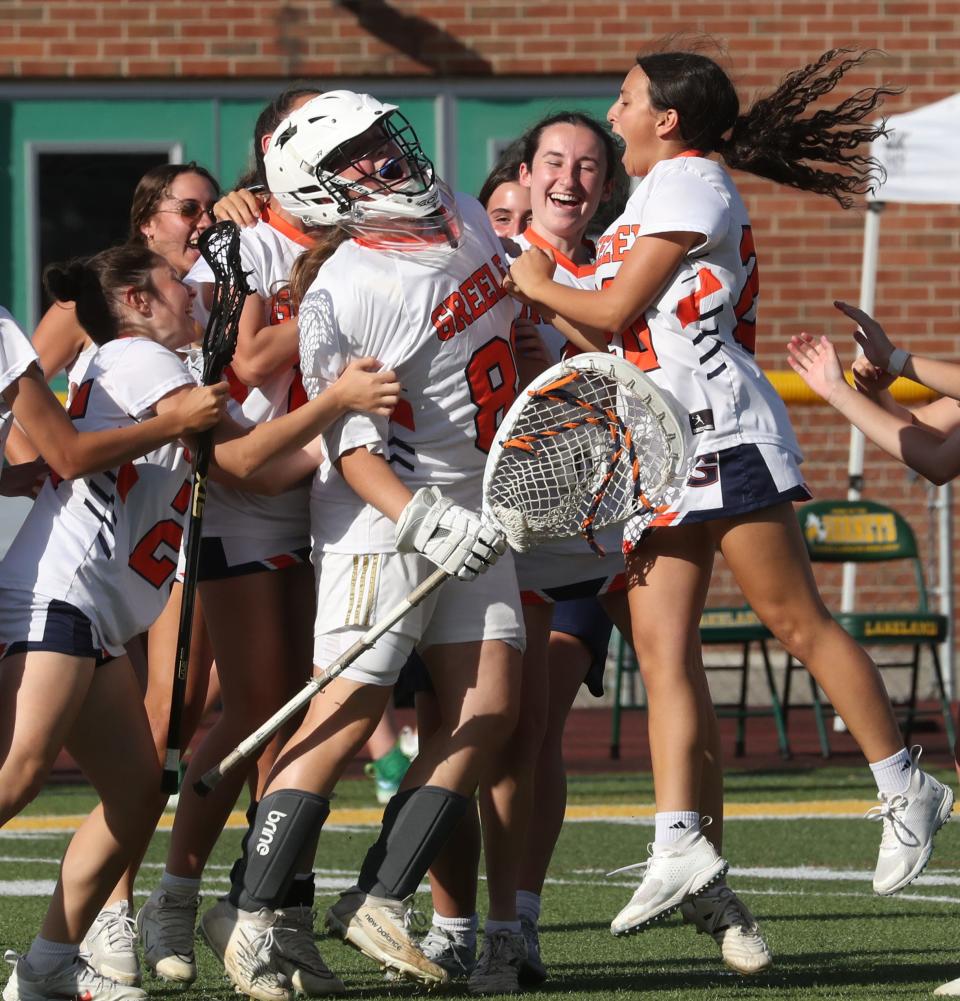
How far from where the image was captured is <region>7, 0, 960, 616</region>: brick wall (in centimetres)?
1239

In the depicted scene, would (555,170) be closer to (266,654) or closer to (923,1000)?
(266,654)

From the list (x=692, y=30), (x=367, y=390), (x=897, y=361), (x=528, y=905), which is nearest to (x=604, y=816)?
(x=528, y=905)

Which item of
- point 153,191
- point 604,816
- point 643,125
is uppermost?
point 643,125

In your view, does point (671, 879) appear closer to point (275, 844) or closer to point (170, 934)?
point (275, 844)

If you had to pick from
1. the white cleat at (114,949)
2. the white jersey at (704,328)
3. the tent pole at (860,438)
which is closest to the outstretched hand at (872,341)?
the white jersey at (704,328)

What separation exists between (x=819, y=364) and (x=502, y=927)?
63.8 inches

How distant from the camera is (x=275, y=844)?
14.6ft

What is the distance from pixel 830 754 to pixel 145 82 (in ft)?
19.9

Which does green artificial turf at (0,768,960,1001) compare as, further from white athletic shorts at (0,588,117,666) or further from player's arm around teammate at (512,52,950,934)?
white athletic shorts at (0,588,117,666)

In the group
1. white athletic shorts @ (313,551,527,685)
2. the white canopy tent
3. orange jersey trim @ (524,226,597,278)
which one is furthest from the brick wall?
white athletic shorts @ (313,551,527,685)

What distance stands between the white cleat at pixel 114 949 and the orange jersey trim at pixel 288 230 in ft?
5.84

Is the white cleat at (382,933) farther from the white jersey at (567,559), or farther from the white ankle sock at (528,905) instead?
the white jersey at (567,559)

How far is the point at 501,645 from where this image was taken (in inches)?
181

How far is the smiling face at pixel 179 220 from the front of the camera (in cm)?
606
